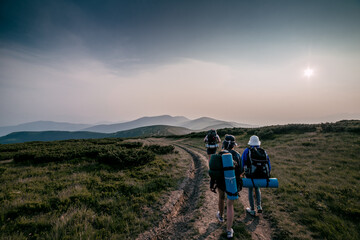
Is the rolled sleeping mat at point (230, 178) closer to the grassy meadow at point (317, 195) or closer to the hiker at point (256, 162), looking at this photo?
the hiker at point (256, 162)

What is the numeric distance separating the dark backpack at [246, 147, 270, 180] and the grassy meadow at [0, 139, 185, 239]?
419 cm

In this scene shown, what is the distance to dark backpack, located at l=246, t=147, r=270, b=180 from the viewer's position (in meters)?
4.84

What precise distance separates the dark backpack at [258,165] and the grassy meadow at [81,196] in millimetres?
4192

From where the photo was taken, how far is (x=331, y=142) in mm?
15102

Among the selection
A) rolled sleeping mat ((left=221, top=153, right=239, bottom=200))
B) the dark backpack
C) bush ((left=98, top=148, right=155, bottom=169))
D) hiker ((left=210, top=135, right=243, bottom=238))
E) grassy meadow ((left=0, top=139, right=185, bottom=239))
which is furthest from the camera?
bush ((left=98, top=148, right=155, bottom=169))

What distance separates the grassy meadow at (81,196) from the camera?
184 inches

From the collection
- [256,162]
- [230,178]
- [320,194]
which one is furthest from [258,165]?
[320,194]

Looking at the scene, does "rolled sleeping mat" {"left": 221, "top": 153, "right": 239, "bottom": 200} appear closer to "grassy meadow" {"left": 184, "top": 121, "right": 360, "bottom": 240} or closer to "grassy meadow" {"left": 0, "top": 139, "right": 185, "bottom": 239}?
"grassy meadow" {"left": 184, "top": 121, "right": 360, "bottom": 240}

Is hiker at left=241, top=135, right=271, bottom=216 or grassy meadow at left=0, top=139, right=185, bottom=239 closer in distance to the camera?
grassy meadow at left=0, top=139, right=185, bottom=239

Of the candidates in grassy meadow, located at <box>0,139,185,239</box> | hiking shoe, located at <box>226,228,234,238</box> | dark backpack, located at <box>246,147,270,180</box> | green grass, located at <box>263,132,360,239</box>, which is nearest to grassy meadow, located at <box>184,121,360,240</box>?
green grass, located at <box>263,132,360,239</box>

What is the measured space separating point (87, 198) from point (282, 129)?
29819 mm

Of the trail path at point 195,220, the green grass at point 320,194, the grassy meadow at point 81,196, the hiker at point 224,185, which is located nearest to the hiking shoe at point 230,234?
the hiker at point 224,185

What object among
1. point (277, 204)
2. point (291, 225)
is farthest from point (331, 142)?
point (291, 225)

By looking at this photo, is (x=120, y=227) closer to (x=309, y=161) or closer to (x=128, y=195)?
(x=128, y=195)
